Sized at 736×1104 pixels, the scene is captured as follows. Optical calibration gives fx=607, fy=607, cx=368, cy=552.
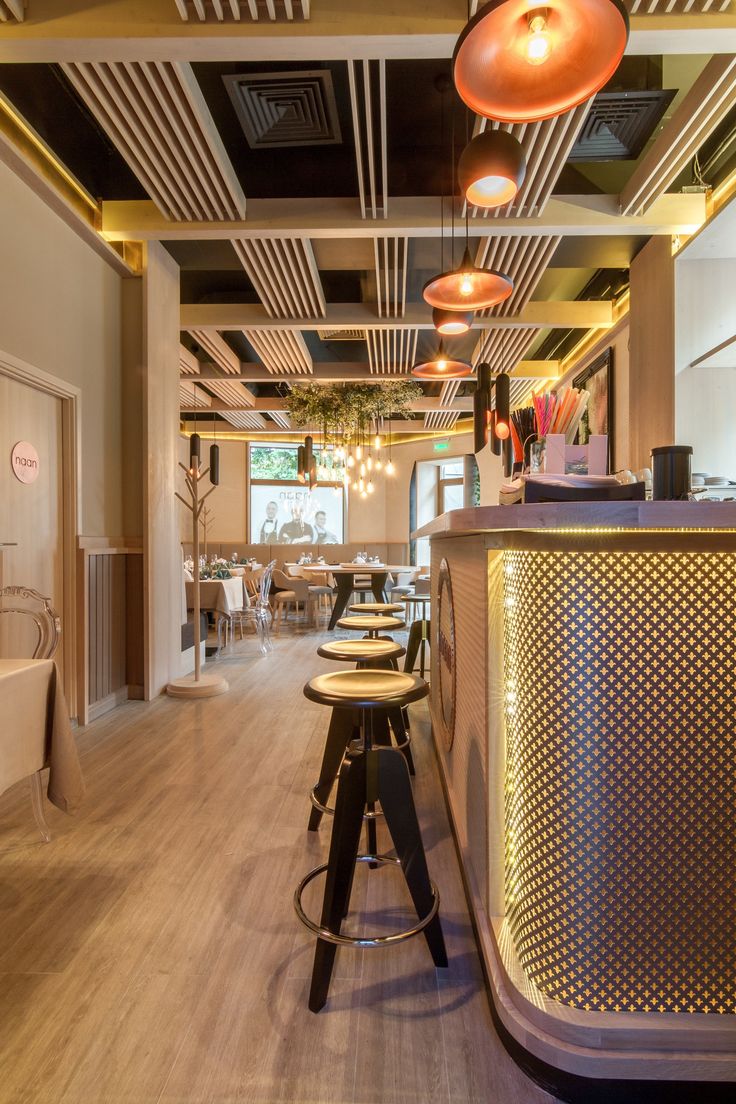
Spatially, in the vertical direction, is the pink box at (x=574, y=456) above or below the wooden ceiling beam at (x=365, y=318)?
below

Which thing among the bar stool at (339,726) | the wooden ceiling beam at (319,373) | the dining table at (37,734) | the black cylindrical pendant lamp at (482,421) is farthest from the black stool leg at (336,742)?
the wooden ceiling beam at (319,373)

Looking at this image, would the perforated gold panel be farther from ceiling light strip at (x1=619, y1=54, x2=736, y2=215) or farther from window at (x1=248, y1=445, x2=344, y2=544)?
window at (x1=248, y1=445, x2=344, y2=544)

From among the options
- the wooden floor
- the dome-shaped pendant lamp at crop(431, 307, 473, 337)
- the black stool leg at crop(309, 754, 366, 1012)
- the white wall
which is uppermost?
the dome-shaped pendant lamp at crop(431, 307, 473, 337)

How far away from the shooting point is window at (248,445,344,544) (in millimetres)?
12188

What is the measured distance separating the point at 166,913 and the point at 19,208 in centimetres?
363

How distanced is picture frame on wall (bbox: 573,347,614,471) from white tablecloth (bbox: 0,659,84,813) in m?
5.22

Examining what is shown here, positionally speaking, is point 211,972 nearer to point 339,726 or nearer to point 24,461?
point 339,726

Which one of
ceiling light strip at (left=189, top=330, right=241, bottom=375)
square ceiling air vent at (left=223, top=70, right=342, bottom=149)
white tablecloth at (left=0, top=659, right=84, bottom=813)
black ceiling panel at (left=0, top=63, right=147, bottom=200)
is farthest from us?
ceiling light strip at (left=189, top=330, right=241, bottom=375)

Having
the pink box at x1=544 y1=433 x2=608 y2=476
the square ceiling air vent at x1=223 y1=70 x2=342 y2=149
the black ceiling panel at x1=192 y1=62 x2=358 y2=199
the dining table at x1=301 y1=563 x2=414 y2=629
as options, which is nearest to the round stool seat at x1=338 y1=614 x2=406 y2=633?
the pink box at x1=544 y1=433 x2=608 y2=476

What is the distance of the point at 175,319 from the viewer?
527cm

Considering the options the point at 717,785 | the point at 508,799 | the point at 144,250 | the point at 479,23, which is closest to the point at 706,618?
the point at 717,785

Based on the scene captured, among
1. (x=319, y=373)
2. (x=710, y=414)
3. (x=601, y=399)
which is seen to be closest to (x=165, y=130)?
(x=710, y=414)

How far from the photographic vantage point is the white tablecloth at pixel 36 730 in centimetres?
199

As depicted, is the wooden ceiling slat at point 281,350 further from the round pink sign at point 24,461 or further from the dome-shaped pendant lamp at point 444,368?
the round pink sign at point 24,461
